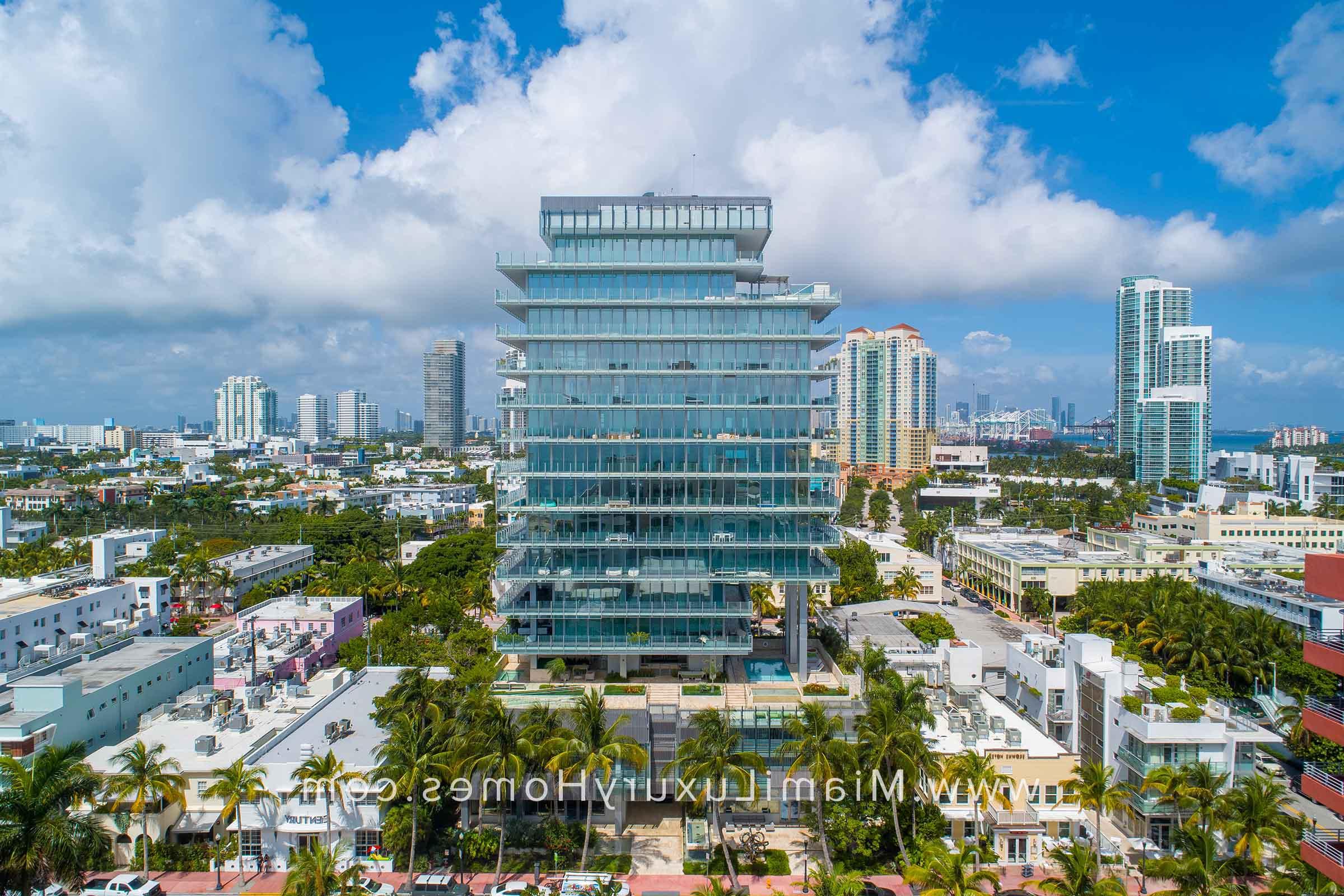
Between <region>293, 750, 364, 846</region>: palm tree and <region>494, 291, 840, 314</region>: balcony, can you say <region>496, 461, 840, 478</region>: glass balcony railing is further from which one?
<region>293, 750, 364, 846</region>: palm tree

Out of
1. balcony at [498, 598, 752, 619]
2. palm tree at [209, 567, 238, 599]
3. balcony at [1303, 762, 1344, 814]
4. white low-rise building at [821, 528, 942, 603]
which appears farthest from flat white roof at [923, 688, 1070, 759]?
palm tree at [209, 567, 238, 599]

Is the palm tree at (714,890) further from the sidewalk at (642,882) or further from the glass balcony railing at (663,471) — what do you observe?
the glass balcony railing at (663,471)

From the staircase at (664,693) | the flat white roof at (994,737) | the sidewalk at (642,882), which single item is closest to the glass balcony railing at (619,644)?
the staircase at (664,693)

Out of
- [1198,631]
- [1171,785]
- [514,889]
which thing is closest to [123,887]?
[514,889]

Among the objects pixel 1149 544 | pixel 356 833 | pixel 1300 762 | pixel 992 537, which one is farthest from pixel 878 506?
pixel 356 833

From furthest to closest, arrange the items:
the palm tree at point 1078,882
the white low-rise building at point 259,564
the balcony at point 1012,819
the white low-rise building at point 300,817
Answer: the white low-rise building at point 259,564 < the balcony at point 1012,819 < the white low-rise building at point 300,817 < the palm tree at point 1078,882

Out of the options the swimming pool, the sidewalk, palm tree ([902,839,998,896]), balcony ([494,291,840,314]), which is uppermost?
balcony ([494,291,840,314])
